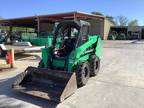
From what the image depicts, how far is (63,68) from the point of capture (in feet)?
21.7

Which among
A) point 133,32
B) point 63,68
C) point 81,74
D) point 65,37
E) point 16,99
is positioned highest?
point 133,32

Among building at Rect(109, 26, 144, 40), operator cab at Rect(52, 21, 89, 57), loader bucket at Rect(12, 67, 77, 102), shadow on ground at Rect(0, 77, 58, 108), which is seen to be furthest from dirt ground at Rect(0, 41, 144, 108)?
building at Rect(109, 26, 144, 40)

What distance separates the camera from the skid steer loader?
18.2ft

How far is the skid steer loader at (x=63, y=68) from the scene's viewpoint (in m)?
5.54

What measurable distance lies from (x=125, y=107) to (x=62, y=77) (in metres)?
1.90

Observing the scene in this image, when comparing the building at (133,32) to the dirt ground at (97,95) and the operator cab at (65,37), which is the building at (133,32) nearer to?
the operator cab at (65,37)

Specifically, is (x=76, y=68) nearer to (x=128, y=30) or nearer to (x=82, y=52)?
(x=82, y=52)

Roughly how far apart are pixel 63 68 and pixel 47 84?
0.82m

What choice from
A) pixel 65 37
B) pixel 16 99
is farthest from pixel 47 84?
pixel 65 37

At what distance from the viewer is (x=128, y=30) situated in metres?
45.4

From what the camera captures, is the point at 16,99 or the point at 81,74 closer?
the point at 16,99

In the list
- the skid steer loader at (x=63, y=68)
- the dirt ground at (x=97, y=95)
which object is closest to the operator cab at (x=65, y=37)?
the skid steer loader at (x=63, y=68)

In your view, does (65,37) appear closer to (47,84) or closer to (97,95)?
(47,84)

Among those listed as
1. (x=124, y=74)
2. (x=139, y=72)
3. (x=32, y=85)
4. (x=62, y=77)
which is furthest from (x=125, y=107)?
(x=139, y=72)
